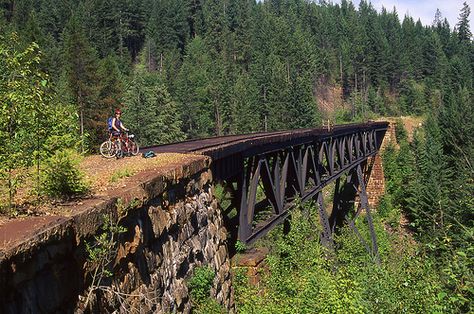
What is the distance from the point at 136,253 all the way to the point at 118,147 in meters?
5.74

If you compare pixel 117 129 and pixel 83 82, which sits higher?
pixel 83 82

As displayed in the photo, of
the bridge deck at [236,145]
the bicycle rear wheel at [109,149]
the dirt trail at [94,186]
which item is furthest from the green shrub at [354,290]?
the bicycle rear wheel at [109,149]

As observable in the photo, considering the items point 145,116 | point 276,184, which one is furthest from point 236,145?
point 145,116

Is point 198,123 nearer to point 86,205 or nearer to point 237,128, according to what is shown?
point 237,128

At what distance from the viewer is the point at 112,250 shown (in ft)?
17.1

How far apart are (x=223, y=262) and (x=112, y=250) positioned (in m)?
5.17

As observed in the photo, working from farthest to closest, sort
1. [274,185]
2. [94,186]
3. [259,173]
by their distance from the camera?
1. [274,185]
2. [259,173]
3. [94,186]

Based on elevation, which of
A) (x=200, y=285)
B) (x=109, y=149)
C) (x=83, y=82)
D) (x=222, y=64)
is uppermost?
(x=222, y=64)

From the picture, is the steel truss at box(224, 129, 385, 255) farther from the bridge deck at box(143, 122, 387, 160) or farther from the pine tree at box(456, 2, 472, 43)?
the pine tree at box(456, 2, 472, 43)

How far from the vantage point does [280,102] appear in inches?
2459

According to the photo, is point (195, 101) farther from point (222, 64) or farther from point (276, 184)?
point (276, 184)

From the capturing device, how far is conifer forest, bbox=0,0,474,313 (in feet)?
19.0

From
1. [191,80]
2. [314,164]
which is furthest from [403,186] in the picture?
[191,80]

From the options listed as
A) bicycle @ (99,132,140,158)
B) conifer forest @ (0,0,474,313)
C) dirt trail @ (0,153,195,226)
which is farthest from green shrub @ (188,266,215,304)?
bicycle @ (99,132,140,158)
